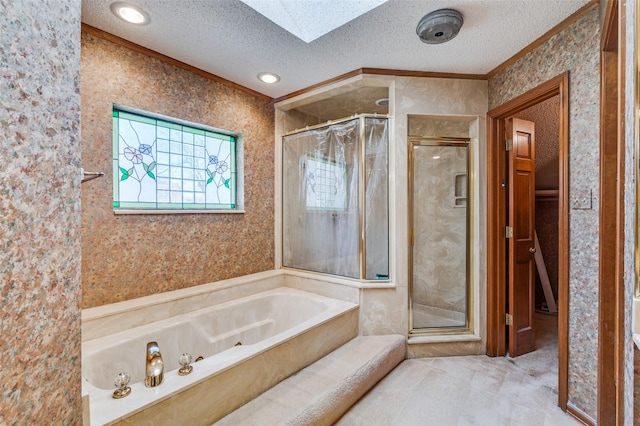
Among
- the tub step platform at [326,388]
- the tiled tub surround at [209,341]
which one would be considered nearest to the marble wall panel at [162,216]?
the tiled tub surround at [209,341]

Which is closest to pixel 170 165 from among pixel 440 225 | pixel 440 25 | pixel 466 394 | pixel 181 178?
pixel 181 178

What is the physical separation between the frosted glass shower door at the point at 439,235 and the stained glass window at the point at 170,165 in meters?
1.79

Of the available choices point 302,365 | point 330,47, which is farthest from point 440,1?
point 302,365

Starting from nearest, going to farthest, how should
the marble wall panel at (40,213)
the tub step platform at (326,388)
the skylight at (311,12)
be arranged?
the marble wall panel at (40,213) → the tub step platform at (326,388) → the skylight at (311,12)

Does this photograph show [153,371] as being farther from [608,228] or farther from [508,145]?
[508,145]

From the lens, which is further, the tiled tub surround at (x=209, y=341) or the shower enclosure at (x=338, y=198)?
the shower enclosure at (x=338, y=198)

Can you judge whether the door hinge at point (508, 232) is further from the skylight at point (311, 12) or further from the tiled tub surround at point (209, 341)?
the skylight at point (311, 12)

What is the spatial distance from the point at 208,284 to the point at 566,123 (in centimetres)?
289

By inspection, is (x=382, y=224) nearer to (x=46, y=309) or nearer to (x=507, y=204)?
(x=507, y=204)

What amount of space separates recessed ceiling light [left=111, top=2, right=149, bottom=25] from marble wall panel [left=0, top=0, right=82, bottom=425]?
1.32 meters

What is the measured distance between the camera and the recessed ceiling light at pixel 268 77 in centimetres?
254

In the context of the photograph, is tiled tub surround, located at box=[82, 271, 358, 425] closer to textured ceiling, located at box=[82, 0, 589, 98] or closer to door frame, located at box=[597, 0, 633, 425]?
door frame, located at box=[597, 0, 633, 425]

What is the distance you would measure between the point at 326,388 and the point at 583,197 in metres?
1.89

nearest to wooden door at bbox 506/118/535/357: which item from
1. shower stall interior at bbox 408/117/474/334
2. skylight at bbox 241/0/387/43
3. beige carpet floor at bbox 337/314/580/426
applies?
beige carpet floor at bbox 337/314/580/426
